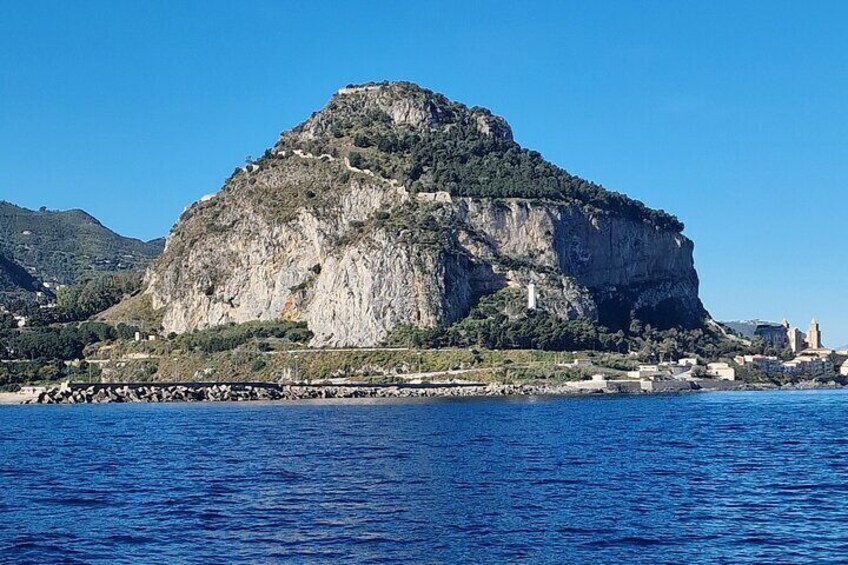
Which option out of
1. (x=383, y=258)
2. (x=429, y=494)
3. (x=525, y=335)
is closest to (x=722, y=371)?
(x=525, y=335)

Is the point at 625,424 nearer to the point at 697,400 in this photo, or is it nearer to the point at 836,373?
the point at 697,400

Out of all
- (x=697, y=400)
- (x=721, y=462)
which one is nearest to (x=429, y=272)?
(x=697, y=400)

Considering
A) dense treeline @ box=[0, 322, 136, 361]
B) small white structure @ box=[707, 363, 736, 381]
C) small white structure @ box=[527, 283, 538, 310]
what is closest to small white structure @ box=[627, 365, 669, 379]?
small white structure @ box=[707, 363, 736, 381]

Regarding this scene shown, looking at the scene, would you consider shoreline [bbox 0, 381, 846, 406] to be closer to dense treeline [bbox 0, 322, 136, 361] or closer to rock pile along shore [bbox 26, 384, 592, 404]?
rock pile along shore [bbox 26, 384, 592, 404]

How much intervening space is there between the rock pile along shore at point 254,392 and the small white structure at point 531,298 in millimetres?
26821

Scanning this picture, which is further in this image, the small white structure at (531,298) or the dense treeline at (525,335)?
the small white structure at (531,298)

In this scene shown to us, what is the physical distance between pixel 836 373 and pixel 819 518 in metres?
169

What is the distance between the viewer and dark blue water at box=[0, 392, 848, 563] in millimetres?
34031

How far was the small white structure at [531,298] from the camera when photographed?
171500 mm

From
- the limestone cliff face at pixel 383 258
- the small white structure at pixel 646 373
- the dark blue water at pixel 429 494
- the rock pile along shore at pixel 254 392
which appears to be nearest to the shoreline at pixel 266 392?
the rock pile along shore at pixel 254 392

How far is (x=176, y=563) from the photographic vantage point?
32.0 meters

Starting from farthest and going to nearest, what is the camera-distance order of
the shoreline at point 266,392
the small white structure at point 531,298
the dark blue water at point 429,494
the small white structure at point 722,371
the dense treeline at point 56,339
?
1. the dense treeline at point 56,339
2. the small white structure at point 722,371
3. the small white structure at point 531,298
4. the shoreline at point 266,392
5. the dark blue water at point 429,494

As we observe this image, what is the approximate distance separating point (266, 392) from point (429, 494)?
4012 inches

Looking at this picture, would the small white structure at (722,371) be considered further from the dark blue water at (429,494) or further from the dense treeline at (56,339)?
the dark blue water at (429,494)
